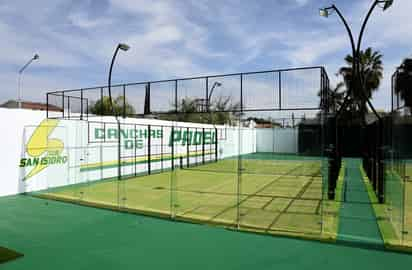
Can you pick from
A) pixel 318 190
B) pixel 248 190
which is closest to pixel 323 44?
pixel 318 190

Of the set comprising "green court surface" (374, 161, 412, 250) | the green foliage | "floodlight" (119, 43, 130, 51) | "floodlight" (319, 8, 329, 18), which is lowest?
"green court surface" (374, 161, 412, 250)

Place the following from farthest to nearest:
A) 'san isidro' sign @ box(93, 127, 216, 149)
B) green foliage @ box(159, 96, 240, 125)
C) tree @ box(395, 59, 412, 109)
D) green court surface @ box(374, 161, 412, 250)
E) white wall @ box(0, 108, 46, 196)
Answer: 1. 'san isidro' sign @ box(93, 127, 216, 149)
2. green foliage @ box(159, 96, 240, 125)
3. white wall @ box(0, 108, 46, 196)
4. tree @ box(395, 59, 412, 109)
5. green court surface @ box(374, 161, 412, 250)

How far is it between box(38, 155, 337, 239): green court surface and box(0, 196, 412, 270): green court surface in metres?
0.55

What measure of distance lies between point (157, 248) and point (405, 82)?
5.21 metres

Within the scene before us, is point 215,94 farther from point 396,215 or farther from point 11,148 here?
point 11,148

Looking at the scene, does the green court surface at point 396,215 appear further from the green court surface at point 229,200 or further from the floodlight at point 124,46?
the floodlight at point 124,46

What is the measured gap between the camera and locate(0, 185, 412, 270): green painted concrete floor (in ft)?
12.0

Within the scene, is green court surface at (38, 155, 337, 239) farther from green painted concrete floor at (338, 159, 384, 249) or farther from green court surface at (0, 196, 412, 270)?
green court surface at (0, 196, 412, 270)

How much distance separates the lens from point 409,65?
223 inches

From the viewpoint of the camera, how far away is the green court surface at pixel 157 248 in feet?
12.0

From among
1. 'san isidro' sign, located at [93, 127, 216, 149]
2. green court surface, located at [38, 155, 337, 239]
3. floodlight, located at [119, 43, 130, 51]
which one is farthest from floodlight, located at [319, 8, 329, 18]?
'san isidro' sign, located at [93, 127, 216, 149]

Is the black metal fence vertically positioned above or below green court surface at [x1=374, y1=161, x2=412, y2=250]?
above

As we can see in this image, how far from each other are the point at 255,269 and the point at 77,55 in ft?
37.1

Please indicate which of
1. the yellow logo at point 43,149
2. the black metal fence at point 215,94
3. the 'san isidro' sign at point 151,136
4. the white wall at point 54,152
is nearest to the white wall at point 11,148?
the white wall at point 54,152
